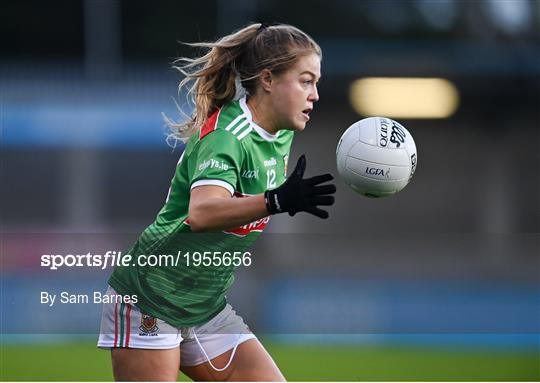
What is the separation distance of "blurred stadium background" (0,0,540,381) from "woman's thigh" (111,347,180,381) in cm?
396

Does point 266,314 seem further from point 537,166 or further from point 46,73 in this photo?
point 537,166

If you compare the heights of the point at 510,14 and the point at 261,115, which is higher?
the point at 510,14

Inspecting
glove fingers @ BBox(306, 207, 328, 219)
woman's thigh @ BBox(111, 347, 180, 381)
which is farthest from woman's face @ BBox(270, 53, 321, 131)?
woman's thigh @ BBox(111, 347, 180, 381)

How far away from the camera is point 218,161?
3260mm

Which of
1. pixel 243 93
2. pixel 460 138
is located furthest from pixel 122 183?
pixel 243 93

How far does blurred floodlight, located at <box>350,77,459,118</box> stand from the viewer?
13453 millimetres

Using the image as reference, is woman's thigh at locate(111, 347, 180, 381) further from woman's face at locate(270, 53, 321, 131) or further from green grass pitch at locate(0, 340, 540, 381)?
green grass pitch at locate(0, 340, 540, 381)

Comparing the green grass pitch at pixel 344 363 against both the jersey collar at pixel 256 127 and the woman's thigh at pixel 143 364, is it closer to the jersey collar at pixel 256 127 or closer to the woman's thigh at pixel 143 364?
the woman's thigh at pixel 143 364

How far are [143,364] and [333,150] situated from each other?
367 inches

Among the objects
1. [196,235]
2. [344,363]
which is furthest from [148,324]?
[344,363]

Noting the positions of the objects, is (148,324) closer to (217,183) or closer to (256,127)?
(217,183)

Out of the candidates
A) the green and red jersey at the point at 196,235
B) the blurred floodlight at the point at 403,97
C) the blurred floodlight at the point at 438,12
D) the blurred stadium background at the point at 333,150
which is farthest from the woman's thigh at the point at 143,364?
the blurred floodlight at the point at 438,12

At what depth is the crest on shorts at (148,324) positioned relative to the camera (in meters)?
3.45

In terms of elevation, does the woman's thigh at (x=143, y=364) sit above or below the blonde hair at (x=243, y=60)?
below
